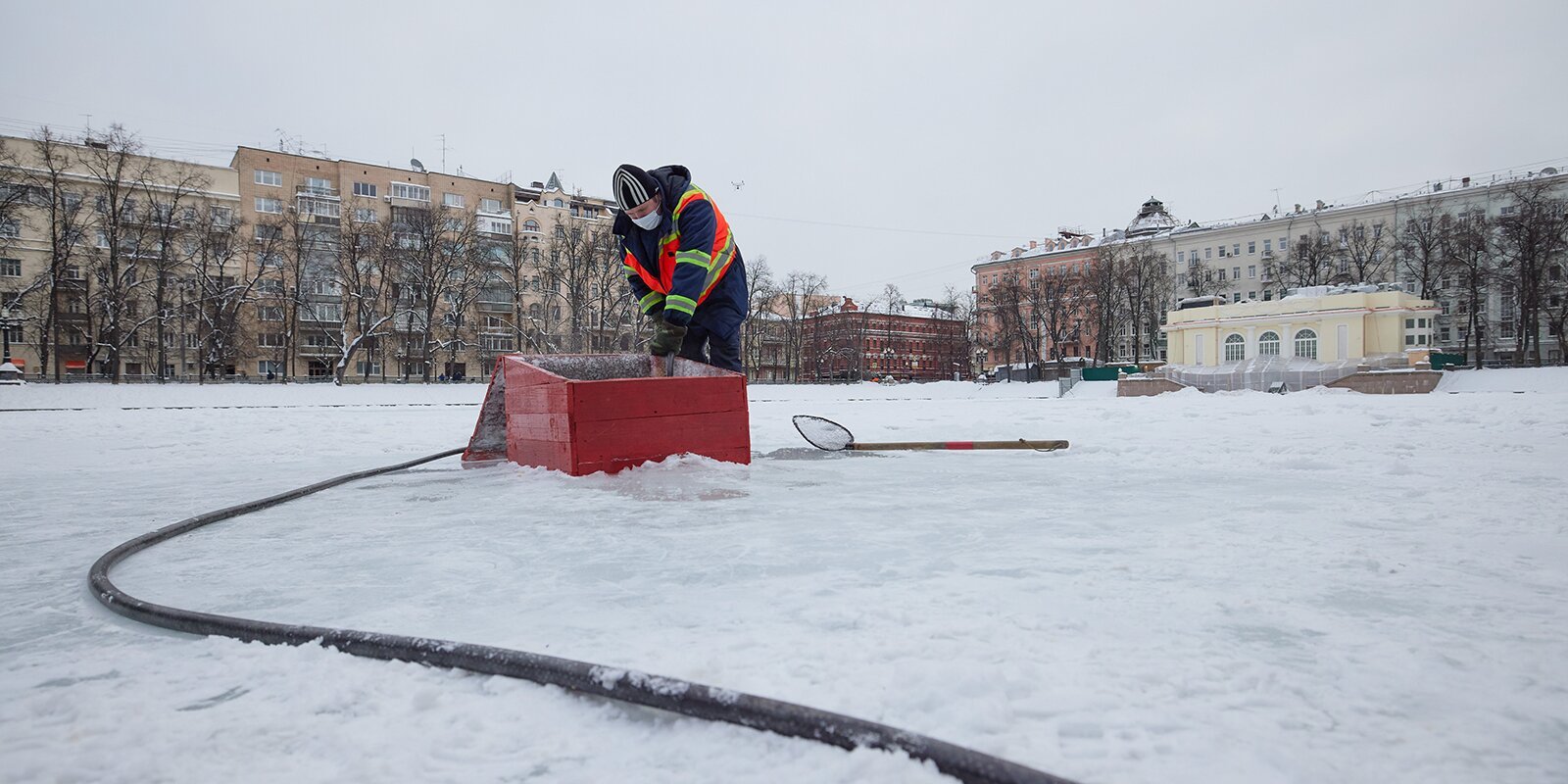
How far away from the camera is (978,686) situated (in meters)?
1.51

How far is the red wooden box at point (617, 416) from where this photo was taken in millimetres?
4824

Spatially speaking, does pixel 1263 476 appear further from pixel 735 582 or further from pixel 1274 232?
pixel 1274 232

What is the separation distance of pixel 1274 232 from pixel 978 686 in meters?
70.3

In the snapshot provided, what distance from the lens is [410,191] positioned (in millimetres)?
53406

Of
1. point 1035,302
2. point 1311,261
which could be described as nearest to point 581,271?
point 1035,302

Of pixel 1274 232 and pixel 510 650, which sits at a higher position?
pixel 1274 232

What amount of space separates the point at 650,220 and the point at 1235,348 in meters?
37.2

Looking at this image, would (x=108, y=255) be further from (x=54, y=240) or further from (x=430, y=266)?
(x=430, y=266)

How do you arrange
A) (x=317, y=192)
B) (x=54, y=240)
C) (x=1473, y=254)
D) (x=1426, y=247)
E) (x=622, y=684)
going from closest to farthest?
1. (x=622, y=684)
2. (x=54, y=240)
3. (x=1473, y=254)
4. (x=1426, y=247)
5. (x=317, y=192)


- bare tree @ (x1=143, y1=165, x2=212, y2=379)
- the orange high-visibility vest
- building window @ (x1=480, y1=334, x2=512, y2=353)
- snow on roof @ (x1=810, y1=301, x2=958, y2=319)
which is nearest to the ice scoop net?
the orange high-visibility vest

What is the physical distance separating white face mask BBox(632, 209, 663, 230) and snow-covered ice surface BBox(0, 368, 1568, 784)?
220 cm

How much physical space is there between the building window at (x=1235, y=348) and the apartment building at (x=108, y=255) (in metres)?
47.2

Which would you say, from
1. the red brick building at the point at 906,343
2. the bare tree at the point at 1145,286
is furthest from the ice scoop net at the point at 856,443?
the red brick building at the point at 906,343

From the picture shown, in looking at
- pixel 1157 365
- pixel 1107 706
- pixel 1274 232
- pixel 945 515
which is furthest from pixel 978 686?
pixel 1274 232
